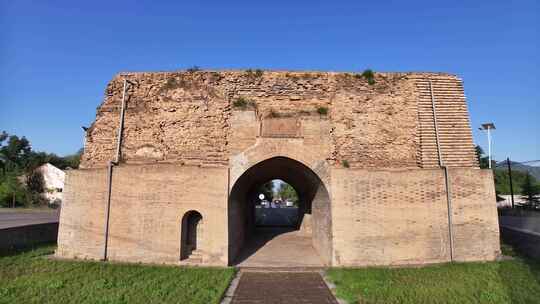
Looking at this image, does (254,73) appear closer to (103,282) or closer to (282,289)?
(282,289)

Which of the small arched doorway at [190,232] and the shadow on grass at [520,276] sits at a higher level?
the small arched doorway at [190,232]

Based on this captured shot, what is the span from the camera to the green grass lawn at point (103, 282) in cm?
641

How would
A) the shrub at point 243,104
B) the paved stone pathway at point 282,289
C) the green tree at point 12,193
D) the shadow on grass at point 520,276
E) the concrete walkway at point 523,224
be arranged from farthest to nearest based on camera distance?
the green tree at point 12,193 → the concrete walkway at point 523,224 → the shrub at point 243,104 → the paved stone pathway at point 282,289 → the shadow on grass at point 520,276

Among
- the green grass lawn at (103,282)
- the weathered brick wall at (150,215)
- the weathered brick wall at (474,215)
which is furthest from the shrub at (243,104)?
the weathered brick wall at (474,215)

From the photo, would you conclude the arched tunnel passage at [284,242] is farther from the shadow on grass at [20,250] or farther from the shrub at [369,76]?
the shadow on grass at [20,250]

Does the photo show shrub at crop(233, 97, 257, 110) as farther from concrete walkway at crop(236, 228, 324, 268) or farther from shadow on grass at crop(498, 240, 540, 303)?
shadow on grass at crop(498, 240, 540, 303)

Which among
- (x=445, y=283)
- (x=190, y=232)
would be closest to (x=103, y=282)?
(x=190, y=232)

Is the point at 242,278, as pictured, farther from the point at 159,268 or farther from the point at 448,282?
the point at 448,282

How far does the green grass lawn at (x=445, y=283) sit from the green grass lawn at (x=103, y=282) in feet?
10.4

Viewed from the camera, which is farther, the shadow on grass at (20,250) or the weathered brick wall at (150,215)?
the shadow on grass at (20,250)

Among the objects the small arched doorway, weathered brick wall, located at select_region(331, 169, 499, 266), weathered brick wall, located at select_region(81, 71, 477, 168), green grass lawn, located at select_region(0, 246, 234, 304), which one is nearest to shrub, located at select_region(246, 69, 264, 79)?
weathered brick wall, located at select_region(81, 71, 477, 168)

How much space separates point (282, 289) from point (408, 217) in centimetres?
471

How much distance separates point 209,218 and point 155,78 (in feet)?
17.4

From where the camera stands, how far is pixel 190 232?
10.2 metres
